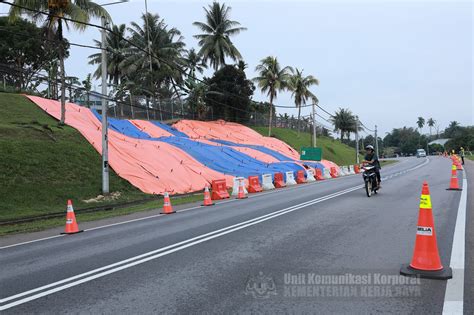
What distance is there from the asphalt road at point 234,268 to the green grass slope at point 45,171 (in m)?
6.61

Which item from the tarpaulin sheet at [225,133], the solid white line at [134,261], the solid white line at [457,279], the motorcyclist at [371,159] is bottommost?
the solid white line at [134,261]

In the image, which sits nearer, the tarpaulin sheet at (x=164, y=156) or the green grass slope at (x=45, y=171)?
the green grass slope at (x=45, y=171)

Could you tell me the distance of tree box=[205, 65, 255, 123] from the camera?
156 feet

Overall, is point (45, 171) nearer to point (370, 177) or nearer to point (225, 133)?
point (370, 177)

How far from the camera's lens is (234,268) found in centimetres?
580

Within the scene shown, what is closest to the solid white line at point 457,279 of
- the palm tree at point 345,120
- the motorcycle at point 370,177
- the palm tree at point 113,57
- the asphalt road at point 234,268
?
the asphalt road at point 234,268

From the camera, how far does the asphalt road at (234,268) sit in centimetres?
443

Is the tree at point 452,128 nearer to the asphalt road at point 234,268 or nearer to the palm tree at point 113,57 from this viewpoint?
Result: the palm tree at point 113,57

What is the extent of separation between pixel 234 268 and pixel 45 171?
A: 1508 centimetres

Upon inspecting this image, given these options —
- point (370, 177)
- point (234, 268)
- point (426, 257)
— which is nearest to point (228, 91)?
point (370, 177)

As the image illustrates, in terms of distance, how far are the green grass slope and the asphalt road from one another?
661cm

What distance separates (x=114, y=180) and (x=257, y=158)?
1550 centimetres

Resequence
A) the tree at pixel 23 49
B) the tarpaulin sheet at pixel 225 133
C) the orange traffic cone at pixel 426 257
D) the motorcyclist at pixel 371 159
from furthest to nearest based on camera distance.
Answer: the tree at pixel 23 49 < the tarpaulin sheet at pixel 225 133 < the motorcyclist at pixel 371 159 < the orange traffic cone at pixel 426 257

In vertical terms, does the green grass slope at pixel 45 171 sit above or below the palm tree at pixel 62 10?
below
